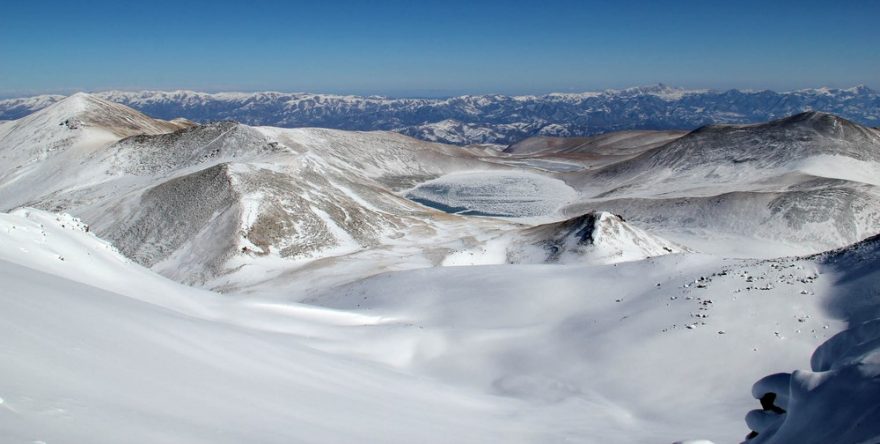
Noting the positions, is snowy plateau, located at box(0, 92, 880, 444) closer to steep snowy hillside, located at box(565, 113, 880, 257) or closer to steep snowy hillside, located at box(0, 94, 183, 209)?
steep snowy hillside, located at box(565, 113, 880, 257)

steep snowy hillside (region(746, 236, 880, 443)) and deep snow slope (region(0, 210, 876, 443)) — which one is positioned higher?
steep snowy hillside (region(746, 236, 880, 443))

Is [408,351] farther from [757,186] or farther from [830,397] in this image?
[757,186]

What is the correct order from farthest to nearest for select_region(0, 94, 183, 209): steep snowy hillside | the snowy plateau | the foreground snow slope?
select_region(0, 94, 183, 209): steep snowy hillside
the snowy plateau
the foreground snow slope

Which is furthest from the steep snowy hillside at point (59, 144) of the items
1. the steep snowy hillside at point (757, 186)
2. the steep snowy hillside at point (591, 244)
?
the steep snowy hillside at point (757, 186)

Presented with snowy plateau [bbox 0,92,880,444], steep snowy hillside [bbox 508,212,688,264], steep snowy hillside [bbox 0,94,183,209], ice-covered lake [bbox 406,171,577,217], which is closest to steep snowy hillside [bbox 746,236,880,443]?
snowy plateau [bbox 0,92,880,444]

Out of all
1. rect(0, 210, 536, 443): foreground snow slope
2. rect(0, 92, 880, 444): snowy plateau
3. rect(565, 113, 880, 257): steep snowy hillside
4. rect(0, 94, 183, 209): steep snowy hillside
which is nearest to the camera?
rect(0, 210, 536, 443): foreground snow slope

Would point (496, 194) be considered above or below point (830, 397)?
below

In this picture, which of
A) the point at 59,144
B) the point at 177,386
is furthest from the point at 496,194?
the point at 177,386

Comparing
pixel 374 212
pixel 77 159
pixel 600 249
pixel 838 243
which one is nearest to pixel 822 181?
pixel 838 243

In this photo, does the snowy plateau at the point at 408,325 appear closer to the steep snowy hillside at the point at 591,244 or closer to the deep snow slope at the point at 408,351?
the deep snow slope at the point at 408,351

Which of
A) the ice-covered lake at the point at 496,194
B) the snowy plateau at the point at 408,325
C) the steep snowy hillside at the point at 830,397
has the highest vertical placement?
the steep snowy hillside at the point at 830,397

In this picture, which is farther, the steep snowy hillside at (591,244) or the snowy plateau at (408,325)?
the steep snowy hillside at (591,244)

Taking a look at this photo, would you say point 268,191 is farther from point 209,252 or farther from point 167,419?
point 167,419
